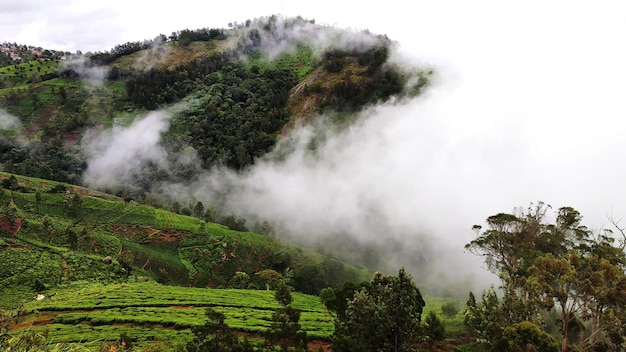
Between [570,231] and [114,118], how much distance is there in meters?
155

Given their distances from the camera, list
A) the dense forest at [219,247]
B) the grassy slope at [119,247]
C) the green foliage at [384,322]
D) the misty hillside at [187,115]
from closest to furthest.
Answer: the green foliage at [384,322], the dense forest at [219,247], the grassy slope at [119,247], the misty hillside at [187,115]

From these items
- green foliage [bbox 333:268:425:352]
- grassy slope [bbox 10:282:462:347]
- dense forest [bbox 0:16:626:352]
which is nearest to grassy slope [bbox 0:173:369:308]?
dense forest [bbox 0:16:626:352]

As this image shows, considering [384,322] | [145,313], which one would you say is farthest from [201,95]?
[384,322]

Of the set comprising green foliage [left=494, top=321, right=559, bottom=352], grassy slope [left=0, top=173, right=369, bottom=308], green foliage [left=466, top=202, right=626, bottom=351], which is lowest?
green foliage [left=494, top=321, right=559, bottom=352]

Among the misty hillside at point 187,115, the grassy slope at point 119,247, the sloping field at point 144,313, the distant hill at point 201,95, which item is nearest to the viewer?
the sloping field at point 144,313

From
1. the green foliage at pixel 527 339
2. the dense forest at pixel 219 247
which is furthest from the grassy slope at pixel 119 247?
the green foliage at pixel 527 339

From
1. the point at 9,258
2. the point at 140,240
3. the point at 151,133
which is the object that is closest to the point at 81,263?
the point at 9,258

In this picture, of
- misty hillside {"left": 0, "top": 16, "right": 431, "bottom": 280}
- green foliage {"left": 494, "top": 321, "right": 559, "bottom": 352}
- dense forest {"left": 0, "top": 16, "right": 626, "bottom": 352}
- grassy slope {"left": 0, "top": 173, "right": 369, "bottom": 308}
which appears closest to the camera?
green foliage {"left": 494, "top": 321, "right": 559, "bottom": 352}

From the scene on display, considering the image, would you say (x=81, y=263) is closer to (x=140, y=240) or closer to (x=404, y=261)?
(x=140, y=240)

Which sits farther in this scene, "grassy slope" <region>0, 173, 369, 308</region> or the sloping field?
"grassy slope" <region>0, 173, 369, 308</region>

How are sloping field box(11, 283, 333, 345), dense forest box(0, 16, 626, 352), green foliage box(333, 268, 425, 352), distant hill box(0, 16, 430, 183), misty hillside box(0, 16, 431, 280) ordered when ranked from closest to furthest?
green foliage box(333, 268, 425, 352)
dense forest box(0, 16, 626, 352)
sloping field box(11, 283, 333, 345)
misty hillside box(0, 16, 431, 280)
distant hill box(0, 16, 430, 183)

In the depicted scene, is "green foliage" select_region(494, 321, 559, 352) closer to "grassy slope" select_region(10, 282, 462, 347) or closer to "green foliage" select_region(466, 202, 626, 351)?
"green foliage" select_region(466, 202, 626, 351)

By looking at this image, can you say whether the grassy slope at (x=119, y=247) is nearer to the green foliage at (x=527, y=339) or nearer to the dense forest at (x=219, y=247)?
the dense forest at (x=219, y=247)

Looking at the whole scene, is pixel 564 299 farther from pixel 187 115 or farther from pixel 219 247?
pixel 187 115
